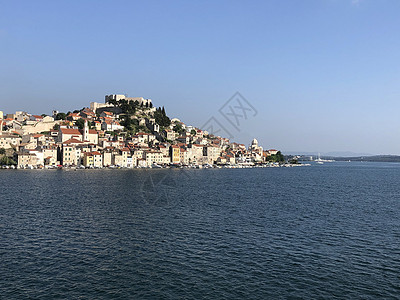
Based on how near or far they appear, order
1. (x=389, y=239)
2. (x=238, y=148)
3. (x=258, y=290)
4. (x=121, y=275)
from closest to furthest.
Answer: (x=258, y=290) → (x=121, y=275) → (x=389, y=239) → (x=238, y=148)

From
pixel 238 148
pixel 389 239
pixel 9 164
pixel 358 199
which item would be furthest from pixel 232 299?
pixel 238 148

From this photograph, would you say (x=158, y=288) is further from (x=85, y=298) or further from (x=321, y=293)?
(x=321, y=293)

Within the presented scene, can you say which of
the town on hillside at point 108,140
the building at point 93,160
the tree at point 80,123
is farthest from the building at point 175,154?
the tree at point 80,123

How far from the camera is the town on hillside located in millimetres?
98688

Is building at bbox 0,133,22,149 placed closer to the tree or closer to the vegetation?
the tree

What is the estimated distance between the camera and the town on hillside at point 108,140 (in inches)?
3885

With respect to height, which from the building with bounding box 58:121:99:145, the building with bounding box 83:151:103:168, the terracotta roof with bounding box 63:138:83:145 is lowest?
the building with bounding box 83:151:103:168

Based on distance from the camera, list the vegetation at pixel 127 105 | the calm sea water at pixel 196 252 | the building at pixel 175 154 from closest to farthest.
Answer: the calm sea water at pixel 196 252 → the building at pixel 175 154 → the vegetation at pixel 127 105

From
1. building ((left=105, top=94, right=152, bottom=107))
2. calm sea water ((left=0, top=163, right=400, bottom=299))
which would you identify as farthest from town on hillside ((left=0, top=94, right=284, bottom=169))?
calm sea water ((left=0, top=163, right=400, bottom=299))

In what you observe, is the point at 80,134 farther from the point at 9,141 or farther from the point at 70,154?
the point at 9,141

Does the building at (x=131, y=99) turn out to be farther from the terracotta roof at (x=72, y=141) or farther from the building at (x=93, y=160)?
the building at (x=93, y=160)

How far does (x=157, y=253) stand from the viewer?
19844 mm

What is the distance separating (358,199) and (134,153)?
81415 millimetres

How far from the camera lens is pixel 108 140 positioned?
115 m
